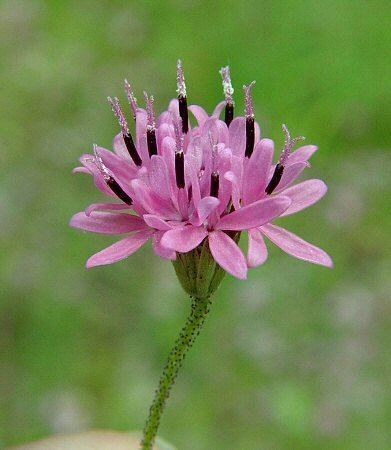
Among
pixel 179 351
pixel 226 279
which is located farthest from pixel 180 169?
pixel 226 279

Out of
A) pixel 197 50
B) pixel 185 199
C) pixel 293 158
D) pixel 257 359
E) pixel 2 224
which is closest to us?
pixel 185 199

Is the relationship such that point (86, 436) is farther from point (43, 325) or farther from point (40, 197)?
point (40, 197)

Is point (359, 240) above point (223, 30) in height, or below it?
below

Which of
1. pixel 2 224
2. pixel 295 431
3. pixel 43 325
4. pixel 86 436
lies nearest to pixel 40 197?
pixel 2 224

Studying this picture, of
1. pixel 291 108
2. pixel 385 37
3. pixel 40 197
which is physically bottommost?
pixel 40 197

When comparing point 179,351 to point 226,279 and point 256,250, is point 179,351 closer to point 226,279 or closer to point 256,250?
point 256,250

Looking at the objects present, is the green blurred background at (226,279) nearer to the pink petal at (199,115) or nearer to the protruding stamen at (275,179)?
the pink petal at (199,115)
